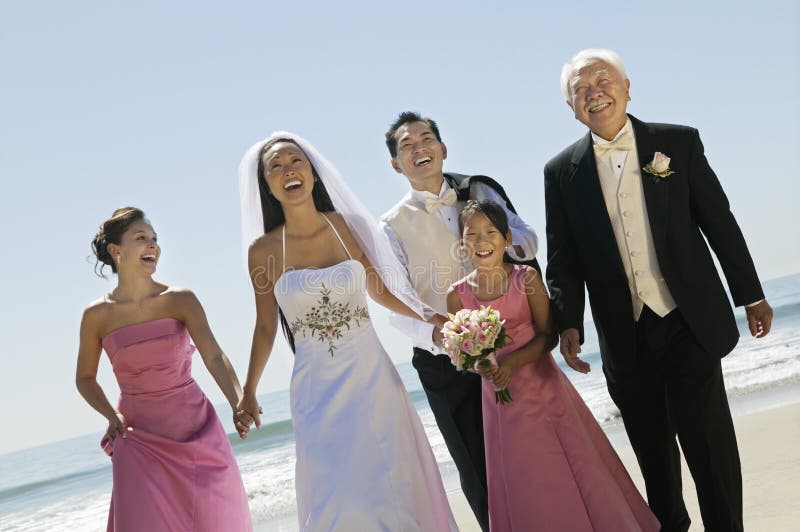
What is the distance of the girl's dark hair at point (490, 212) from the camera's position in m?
5.74

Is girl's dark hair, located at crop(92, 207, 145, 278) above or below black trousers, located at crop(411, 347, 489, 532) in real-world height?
above

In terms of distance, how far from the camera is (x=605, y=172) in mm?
5469

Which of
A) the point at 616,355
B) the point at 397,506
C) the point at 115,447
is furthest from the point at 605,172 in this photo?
the point at 115,447

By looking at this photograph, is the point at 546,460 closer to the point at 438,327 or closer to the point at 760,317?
the point at 438,327

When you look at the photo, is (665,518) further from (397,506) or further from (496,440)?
(397,506)

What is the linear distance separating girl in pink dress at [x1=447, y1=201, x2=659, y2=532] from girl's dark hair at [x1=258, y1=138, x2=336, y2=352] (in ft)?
3.10

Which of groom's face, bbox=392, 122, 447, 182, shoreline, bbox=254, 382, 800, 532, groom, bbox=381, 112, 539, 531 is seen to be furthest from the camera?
shoreline, bbox=254, 382, 800, 532

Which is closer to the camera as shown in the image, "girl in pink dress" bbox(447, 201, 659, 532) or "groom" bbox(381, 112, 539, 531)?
"girl in pink dress" bbox(447, 201, 659, 532)

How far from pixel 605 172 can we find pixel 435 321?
1.41 m

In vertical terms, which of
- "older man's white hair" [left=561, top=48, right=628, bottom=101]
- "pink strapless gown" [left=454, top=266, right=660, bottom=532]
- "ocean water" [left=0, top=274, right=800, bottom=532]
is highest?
"older man's white hair" [left=561, top=48, right=628, bottom=101]

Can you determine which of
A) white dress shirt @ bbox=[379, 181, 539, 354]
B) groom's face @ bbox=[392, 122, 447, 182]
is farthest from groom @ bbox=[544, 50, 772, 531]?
groom's face @ bbox=[392, 122, 447, 182]

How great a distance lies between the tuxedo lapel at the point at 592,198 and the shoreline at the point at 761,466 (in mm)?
2430

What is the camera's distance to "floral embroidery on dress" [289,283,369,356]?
18.7 ft

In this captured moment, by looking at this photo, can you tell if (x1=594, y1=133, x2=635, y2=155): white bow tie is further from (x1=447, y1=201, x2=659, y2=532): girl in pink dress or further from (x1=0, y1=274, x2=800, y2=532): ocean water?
(x1=0, y1=274, x2=800, y2=532): ocean water
